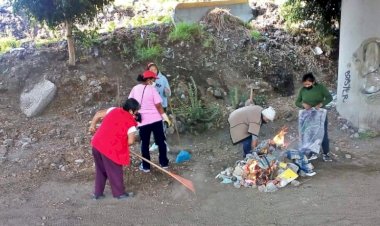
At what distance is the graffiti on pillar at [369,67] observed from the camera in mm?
8719

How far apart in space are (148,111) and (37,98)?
3277 millimetres

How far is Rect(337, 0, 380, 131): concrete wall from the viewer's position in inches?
340

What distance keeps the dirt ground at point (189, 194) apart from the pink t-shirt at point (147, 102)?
85 cm

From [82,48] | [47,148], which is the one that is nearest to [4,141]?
[47,148]

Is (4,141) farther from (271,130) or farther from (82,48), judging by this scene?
(271,130)

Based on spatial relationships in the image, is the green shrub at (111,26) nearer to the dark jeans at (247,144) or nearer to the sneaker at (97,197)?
the dark jeans at (247,144)

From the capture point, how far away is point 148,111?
7.14 m

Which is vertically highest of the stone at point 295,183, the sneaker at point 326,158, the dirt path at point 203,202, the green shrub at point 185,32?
the green shrub at point 185,32

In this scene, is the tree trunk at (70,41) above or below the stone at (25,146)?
above

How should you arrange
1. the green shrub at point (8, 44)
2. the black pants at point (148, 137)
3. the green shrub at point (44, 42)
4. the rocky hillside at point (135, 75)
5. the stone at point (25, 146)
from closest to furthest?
the black pants at point (148, 137)
the stone at point (25, 146)
the rocky hillside at point (135, 75)
the green shrub at point (44, 42)
the green shrub at point (8, 44)

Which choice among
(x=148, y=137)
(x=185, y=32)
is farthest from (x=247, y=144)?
(x=185, y=32)

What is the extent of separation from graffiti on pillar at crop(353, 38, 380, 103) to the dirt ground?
839 millimetres

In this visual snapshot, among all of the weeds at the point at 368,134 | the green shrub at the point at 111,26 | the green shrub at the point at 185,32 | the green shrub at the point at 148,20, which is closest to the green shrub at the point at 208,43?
the green shrub at the point at 185,32

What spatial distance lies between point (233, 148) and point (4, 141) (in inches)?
154
